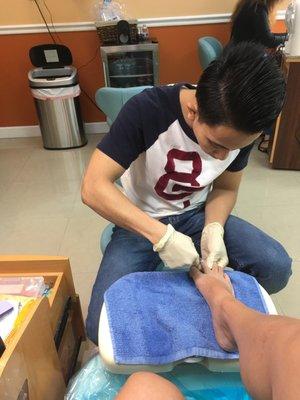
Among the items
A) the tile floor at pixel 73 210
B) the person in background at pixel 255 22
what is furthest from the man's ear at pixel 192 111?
the person in background at pixel 255 22

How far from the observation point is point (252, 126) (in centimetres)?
79

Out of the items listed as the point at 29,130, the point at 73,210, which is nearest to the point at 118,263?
the point at 73,210

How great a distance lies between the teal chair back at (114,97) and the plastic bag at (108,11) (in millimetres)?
1604

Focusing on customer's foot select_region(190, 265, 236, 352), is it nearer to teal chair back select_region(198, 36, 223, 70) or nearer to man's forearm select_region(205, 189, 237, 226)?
man's forearm select_region(205, 189, 237, 226)

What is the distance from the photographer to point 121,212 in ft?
3.33

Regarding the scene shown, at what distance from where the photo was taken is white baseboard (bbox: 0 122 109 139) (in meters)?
3.19

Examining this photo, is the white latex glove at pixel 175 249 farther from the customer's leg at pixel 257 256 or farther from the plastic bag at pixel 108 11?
the plastic bag at pixel 108 11

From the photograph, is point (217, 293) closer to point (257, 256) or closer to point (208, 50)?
point (257, 256)

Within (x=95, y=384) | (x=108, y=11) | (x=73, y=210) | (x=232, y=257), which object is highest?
(x=108, y=11)

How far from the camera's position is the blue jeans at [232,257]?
3.47 ft

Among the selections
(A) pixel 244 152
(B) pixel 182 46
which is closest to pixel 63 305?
(A) pixel 244 152

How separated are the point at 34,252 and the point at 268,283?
1.17 metres

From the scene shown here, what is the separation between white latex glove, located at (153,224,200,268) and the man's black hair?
1.09ft

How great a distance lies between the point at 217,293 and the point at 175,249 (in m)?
0.17
